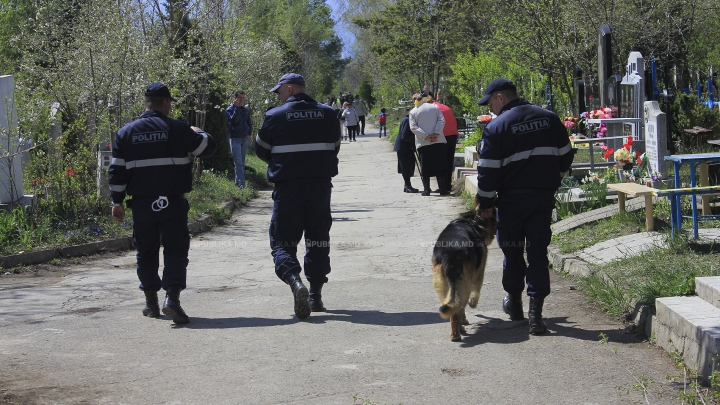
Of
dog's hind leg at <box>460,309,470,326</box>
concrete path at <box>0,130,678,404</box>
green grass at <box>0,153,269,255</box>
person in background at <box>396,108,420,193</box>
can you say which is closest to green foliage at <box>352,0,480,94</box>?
person in background at <box>396,108,420,193</box>

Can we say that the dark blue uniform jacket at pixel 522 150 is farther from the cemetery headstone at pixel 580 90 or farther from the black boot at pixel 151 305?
the cemetery headstone at pixel 580 90

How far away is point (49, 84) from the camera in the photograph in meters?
11.6

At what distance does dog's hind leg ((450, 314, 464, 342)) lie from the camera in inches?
227

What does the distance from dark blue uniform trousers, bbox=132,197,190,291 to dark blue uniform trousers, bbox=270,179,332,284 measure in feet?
2.53

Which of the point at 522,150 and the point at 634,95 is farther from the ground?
the point at 634,95

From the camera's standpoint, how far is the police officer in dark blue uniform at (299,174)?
6695 millimetres

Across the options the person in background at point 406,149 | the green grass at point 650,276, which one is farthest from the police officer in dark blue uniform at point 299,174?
the person in background at point 406,149

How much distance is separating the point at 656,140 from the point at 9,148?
8.50 metres

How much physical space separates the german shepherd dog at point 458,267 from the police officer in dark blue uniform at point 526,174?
21 centimetres

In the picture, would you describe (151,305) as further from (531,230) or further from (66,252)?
(66,252)

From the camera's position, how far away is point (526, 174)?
586 cm

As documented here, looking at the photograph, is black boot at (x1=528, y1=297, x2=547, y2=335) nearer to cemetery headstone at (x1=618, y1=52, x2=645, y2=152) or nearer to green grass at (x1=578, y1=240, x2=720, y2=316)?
green grass at (x1=578, y1=240, x2=720, y2=316)

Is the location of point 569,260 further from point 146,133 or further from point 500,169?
point 146,133

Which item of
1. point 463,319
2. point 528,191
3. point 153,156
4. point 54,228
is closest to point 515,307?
point 463,319
